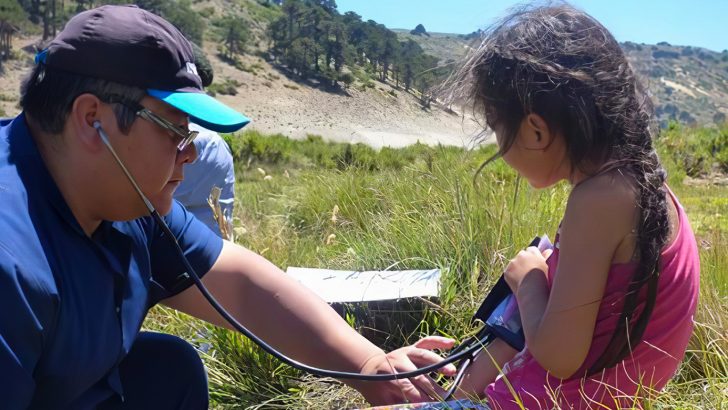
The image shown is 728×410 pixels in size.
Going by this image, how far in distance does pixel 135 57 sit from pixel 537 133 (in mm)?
980

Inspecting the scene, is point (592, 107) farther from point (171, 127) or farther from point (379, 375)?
point (171, 127)

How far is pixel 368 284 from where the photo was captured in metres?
3.37

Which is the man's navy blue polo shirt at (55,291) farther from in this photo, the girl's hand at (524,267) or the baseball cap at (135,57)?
the girl's hand at (524,267)

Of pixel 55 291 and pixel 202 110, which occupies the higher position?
pixel 202 110

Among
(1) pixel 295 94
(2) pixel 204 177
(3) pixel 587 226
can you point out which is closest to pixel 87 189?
(3) pixel 587 226

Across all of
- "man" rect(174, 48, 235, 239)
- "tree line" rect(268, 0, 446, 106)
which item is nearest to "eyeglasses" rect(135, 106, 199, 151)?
"man" rect(174, 48, 235, 239)

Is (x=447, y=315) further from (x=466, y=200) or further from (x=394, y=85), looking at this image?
(x=394, y=85)

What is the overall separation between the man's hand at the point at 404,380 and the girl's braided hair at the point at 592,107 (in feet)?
1.52

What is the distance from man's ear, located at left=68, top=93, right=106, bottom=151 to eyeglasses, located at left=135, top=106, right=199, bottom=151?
2.8 inches

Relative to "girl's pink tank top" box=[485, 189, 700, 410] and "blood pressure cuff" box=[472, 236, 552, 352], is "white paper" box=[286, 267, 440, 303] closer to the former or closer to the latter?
"blood pressure cuff" box=[472, 236, 552, 352]

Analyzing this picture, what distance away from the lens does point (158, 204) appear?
1767 mm

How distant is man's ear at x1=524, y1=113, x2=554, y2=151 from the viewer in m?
1.75

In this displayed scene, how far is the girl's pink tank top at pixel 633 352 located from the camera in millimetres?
1707

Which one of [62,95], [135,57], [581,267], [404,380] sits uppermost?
[135,57]
